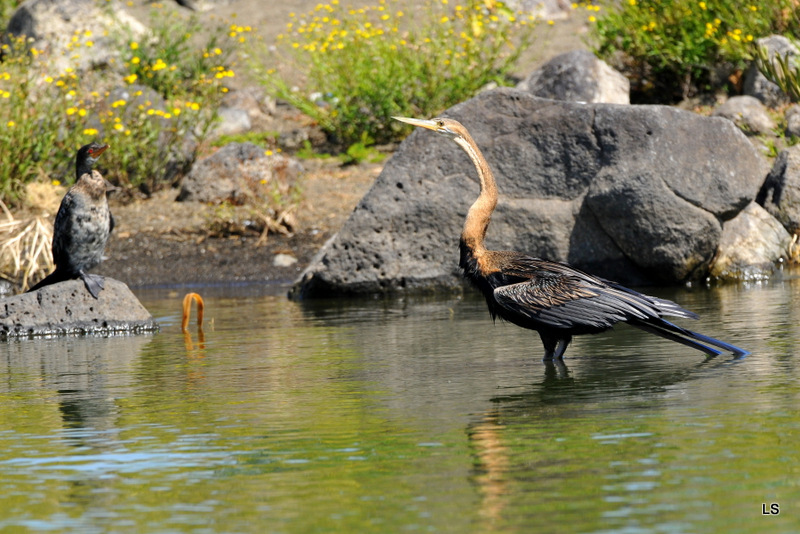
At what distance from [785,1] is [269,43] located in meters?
11.2

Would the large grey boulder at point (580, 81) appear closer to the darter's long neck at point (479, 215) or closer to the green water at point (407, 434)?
the green water at point (407, 434)

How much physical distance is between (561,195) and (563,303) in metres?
5.18

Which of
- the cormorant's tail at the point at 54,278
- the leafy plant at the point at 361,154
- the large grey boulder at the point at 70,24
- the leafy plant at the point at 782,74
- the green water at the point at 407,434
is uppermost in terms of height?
the large grey boulder at the point at 70,24

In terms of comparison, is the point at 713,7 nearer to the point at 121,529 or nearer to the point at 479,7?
the point at 479,7

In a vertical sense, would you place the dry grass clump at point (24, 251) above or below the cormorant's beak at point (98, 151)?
below

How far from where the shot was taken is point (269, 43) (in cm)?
2538

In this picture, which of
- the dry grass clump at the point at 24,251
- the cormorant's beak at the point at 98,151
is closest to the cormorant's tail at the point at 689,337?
the cormorant's beak at the point at 98,151

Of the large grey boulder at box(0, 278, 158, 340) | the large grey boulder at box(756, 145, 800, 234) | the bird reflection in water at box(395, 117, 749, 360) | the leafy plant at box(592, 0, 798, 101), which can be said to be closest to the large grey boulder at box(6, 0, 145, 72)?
the leafy plant at box(592, 0, 798, 101)

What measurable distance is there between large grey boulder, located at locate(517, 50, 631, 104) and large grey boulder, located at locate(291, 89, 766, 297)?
457 cm

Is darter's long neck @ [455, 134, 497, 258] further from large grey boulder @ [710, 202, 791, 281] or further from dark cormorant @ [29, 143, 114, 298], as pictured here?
large grey boulder @ [710, 202, 791, 281]

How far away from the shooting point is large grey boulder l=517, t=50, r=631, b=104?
17.4 metres

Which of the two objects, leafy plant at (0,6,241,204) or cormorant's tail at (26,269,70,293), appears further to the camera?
leafy plant at (0,6,241,204)

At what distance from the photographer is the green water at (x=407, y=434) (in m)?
4.34

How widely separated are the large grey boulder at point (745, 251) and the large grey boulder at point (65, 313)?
626 centimetres
